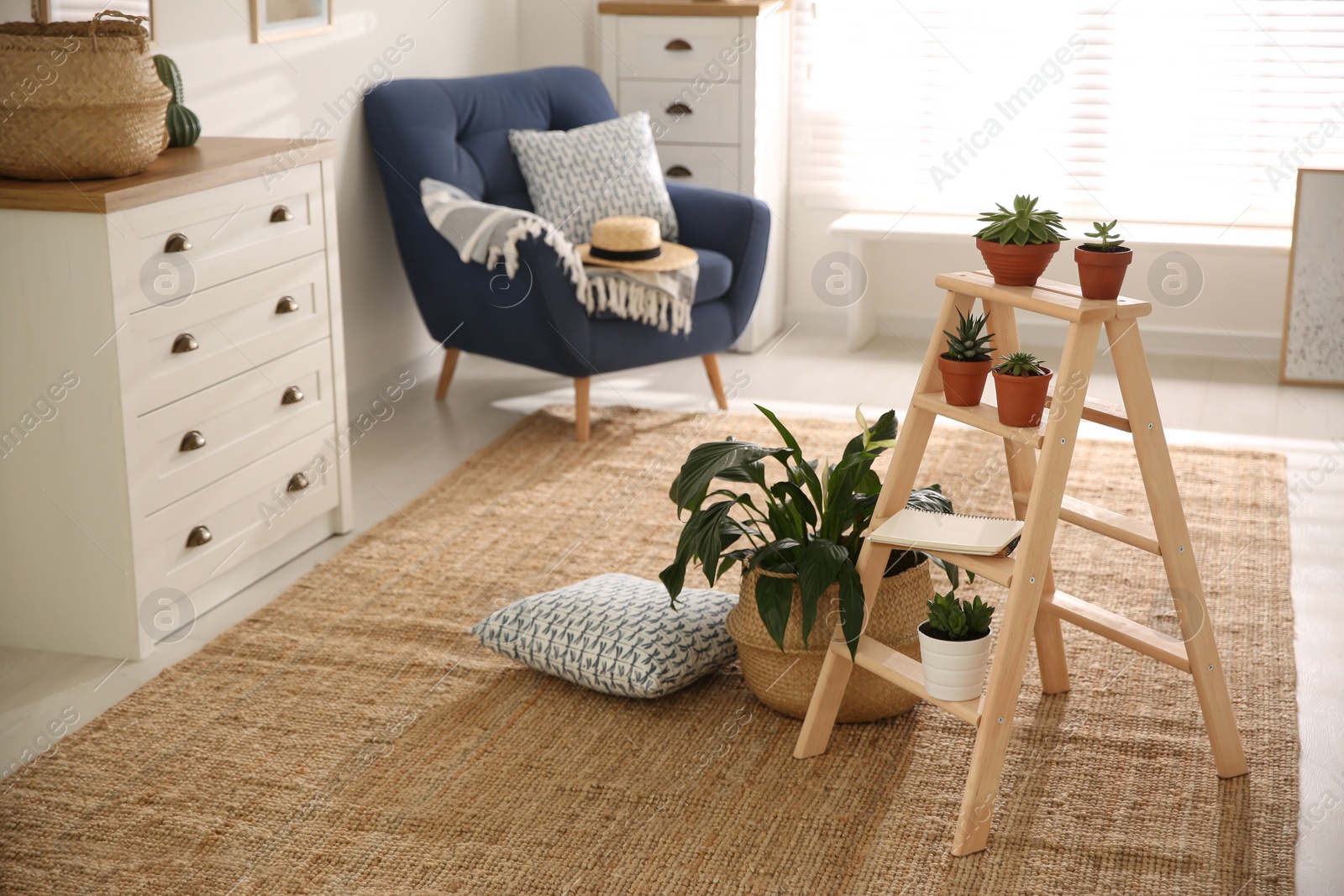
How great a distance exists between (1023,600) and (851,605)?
0.92ft

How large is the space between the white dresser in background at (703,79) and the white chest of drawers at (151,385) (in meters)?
1.93

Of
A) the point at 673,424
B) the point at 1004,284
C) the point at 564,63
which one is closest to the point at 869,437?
the point at 1004,284

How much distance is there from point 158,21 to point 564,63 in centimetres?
217

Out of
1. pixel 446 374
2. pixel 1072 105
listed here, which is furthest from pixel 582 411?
pixel 1072 105

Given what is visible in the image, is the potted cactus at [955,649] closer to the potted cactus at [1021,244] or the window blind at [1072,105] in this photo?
the potted cactus at [1021,244]

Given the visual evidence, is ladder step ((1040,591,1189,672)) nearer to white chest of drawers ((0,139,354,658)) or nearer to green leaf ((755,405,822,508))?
green leaf ((755,405,822,508))

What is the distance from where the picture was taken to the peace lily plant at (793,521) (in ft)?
6.55

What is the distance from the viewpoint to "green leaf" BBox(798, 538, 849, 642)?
77.9 inches

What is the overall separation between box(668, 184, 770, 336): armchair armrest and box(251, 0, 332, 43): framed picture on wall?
1203 mm

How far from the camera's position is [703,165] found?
4.55 m

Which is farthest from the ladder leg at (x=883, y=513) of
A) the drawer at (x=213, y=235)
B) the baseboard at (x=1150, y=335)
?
the baseboard at (x=1150, y=335)

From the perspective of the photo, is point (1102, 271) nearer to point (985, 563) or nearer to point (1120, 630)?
point (985, 563)

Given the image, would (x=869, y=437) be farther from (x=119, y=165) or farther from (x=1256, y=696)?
(x=119, y=165)

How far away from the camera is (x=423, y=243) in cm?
374
